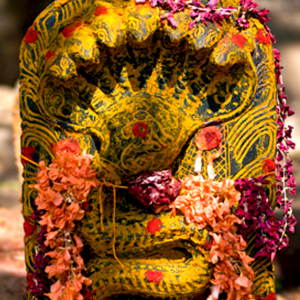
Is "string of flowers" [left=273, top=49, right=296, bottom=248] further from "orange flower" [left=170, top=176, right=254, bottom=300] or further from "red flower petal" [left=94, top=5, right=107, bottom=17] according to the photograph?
"red flower petal" [left=94, top=5, right=107, bottom=17]

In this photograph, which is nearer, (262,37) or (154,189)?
(154,189)

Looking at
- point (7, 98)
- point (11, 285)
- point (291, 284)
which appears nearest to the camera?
point (11, 285)

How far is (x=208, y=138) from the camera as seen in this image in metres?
2.00

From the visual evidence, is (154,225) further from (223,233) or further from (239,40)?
(239,40)

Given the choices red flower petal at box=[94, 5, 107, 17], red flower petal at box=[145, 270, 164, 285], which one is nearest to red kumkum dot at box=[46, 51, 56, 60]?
red flower petal at box=[94, 5, 107, 17]

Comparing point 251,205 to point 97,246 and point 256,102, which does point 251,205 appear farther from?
point 97,246

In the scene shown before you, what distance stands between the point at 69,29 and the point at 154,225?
2.83 feet

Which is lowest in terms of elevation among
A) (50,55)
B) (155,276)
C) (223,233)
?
(155,276)

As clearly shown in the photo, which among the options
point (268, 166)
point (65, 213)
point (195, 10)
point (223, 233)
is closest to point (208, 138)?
point (268, 166)

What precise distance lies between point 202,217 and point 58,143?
0.66 metres

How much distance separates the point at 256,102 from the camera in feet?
6.64

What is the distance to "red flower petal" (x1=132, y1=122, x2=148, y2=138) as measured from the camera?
186cm

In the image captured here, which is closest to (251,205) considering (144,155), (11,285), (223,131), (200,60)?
(223,131)

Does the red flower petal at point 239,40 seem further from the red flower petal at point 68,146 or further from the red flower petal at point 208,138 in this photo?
the red flower petal at point 68,146
